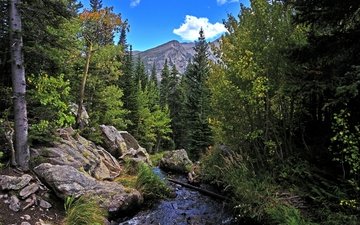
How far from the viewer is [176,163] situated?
18.9m

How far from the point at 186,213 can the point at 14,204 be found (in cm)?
497

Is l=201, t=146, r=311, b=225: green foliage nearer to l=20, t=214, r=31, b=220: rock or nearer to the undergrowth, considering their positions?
the undergrowth

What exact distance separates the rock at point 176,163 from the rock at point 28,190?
11.2m

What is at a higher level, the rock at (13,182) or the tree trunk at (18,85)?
the tree trunk at (18,85)

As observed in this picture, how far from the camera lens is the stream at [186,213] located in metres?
9.07

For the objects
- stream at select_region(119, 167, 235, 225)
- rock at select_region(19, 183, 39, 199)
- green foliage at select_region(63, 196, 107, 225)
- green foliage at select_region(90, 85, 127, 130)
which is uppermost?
green foliage at select_region(90, 85, 127, 130)

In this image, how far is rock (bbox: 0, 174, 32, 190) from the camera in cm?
762

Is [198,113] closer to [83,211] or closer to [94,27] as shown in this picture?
[94,27]

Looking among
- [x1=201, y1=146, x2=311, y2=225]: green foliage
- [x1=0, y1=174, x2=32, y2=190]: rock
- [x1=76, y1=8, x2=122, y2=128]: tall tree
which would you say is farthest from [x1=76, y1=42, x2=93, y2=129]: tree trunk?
[x1=0, y1=174, x2=32, y2=190]: rock

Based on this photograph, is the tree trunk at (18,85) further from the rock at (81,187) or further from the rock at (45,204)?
the rock at (45,204)

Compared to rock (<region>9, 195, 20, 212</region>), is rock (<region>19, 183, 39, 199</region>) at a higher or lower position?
higher

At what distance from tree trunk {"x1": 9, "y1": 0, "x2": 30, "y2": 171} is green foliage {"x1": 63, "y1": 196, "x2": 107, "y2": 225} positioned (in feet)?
6.50

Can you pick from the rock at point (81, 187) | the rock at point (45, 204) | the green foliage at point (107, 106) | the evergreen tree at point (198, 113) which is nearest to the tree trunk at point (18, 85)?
the rock at point (81, 187)

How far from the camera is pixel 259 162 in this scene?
37.6 ft
